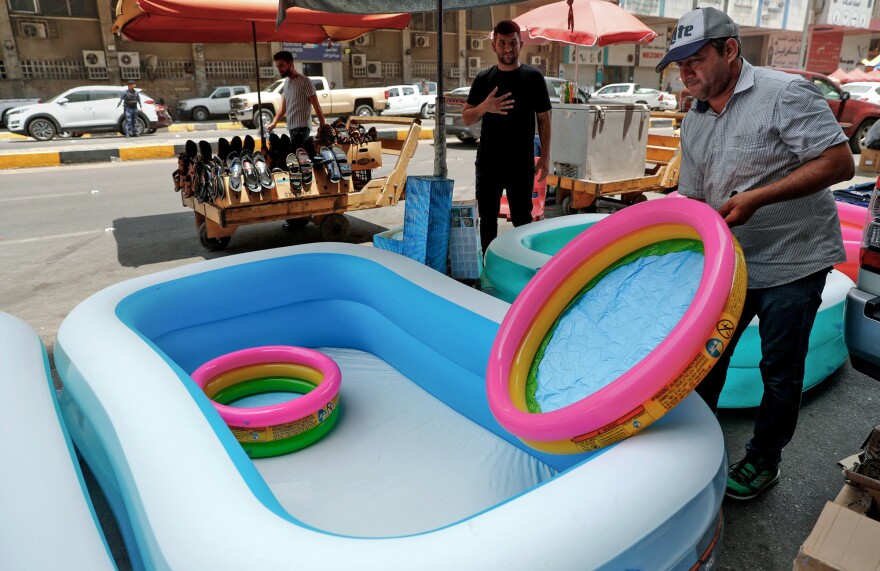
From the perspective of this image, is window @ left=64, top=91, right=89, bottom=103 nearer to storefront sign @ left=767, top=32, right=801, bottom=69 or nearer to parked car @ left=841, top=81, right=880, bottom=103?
parked car @ left=841, top=81, right=880, bottom=103

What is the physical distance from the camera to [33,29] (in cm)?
2356

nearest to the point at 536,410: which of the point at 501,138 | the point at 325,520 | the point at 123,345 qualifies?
the point at 325,520

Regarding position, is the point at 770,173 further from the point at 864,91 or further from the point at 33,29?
the point at 33,29

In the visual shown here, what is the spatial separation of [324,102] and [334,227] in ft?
48.9

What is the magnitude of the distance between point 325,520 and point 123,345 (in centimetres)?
96

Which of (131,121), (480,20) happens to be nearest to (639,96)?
(480,20)

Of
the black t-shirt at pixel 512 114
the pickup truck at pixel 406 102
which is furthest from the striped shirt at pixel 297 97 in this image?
the pickup truck at pixel 406 102

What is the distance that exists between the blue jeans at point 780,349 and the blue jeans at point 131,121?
1764cm

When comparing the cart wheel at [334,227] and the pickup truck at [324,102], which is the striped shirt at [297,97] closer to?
the cart wheel at [334,227]

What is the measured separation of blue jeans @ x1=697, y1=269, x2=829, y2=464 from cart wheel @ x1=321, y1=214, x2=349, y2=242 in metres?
4.62

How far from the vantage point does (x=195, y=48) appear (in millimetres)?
25766

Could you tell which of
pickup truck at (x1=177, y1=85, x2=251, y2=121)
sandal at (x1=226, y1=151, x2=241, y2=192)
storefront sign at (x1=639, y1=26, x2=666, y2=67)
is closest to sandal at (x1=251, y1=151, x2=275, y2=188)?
sandal at (x1=226, y1=151, x2=241, y2=192)

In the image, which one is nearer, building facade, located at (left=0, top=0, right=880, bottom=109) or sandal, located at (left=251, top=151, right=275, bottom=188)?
sandal, located at (left=251, top=151, right=275, bottom=188)

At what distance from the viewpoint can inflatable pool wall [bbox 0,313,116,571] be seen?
1.53 m
